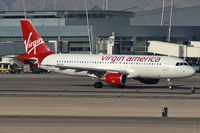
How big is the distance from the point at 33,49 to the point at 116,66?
12.8 meters

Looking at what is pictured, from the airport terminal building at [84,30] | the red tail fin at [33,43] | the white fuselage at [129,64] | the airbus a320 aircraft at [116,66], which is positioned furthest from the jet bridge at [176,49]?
the red tail fin at [33,43]

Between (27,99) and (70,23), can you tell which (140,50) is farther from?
(27,99)

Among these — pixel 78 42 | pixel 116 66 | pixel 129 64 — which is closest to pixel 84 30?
pixel 78 42

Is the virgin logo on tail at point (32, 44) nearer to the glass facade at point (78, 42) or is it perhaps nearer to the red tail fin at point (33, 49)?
the red tail fin at point (33, 49)

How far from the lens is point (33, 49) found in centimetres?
7081

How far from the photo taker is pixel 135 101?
50219 millimetres

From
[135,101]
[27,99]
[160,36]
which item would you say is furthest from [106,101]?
[160,36]

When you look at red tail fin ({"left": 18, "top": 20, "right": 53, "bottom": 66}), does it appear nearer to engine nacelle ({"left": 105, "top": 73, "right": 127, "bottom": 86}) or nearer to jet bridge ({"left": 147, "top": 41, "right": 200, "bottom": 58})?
engine nacelle ({"left": 105, "top": 73, "right": 127, "bottom": 86})

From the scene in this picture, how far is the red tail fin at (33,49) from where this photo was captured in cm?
6894

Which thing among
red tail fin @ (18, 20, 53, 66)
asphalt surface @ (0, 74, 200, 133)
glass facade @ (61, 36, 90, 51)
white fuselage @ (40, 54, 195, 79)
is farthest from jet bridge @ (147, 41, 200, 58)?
asphalt surface @ (0, 74, 200, 133)

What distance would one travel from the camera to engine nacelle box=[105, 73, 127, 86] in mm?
62219

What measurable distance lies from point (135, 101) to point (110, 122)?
12.9 metres

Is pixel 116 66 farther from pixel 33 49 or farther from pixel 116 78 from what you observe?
pixel 33 49

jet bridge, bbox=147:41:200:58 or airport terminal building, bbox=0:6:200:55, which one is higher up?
airport terminal building, bbox=0:6:200:55
